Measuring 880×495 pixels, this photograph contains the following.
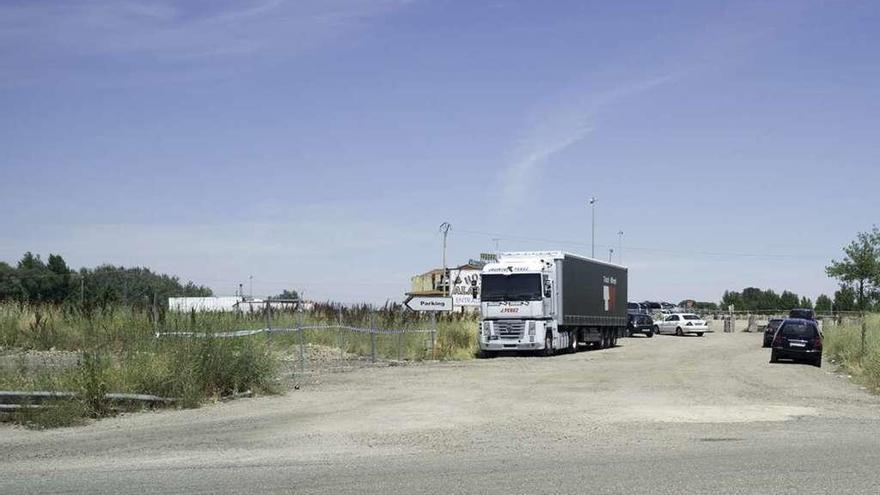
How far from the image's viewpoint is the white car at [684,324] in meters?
68.2

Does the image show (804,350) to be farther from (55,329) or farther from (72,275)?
(72,275)

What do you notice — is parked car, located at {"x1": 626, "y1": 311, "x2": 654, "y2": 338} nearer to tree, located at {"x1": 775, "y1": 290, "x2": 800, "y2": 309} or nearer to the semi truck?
the semi truck

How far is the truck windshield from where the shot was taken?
124 feet

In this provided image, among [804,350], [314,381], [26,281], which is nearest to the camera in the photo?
[314,381]

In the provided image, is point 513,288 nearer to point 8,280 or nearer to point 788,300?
point 8,280

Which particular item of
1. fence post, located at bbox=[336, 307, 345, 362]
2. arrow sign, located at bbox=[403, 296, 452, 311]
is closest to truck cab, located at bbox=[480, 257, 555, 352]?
arrow sign, located at bbox=[403, 296, 452, 311]

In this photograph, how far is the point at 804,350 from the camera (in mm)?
34719

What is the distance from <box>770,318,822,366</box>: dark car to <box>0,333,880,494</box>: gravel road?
11578mm

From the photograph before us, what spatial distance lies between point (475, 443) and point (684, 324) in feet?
189

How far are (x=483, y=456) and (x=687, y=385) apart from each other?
13376 millimetres

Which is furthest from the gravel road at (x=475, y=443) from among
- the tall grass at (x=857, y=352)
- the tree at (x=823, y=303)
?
the tree at (x=823, y=303)

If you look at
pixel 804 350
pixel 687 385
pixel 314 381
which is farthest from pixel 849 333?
pixel 314 381

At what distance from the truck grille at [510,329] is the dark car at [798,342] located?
9430mm

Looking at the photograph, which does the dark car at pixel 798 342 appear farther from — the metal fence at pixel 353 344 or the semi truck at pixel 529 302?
the metal fence at pixel 353 344
